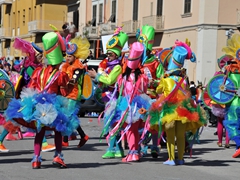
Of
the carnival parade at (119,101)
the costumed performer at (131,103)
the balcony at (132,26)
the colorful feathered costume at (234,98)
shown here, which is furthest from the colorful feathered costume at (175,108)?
the balcony at (132,26)

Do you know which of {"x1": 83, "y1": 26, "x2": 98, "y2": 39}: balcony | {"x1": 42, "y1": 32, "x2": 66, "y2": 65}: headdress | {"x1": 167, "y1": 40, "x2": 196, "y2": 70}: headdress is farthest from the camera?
{"x1": 83, "y1": 26, "x2": 98, "y2": 39}: balcony

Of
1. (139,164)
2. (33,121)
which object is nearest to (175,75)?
(139,164)

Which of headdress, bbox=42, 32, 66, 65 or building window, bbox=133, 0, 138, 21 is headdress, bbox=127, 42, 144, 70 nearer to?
headdress, bbox=42, 32, 66, 65

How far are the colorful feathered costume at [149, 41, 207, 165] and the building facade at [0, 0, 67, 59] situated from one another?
141 ft

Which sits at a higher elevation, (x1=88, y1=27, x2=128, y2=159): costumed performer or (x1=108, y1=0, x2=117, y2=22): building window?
(x1=108, y1=0, x2=117, y2=22): building window

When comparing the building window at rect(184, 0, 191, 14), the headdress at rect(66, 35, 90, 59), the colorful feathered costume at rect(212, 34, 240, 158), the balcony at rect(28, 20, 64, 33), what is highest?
the building window at rect(184, 0, 191, 14)

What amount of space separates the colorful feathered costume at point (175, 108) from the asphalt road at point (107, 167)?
0.57 meters

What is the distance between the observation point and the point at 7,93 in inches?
464

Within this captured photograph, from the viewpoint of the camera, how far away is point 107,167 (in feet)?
33.6

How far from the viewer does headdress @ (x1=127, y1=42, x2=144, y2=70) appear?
10.8 m

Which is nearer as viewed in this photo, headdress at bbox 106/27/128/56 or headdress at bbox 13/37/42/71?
headdress at bbox 13/37/42/71

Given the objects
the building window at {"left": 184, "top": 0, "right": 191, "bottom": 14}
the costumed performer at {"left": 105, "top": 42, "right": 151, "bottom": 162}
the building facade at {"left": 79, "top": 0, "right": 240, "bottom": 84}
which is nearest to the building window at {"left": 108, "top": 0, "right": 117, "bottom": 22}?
the building facade at {"left": 79, "top": 0, "right": 240, "bottom": 84}

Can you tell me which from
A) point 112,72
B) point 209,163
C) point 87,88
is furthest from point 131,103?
point 87,88

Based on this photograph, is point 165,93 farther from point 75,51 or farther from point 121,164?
point 75,51
